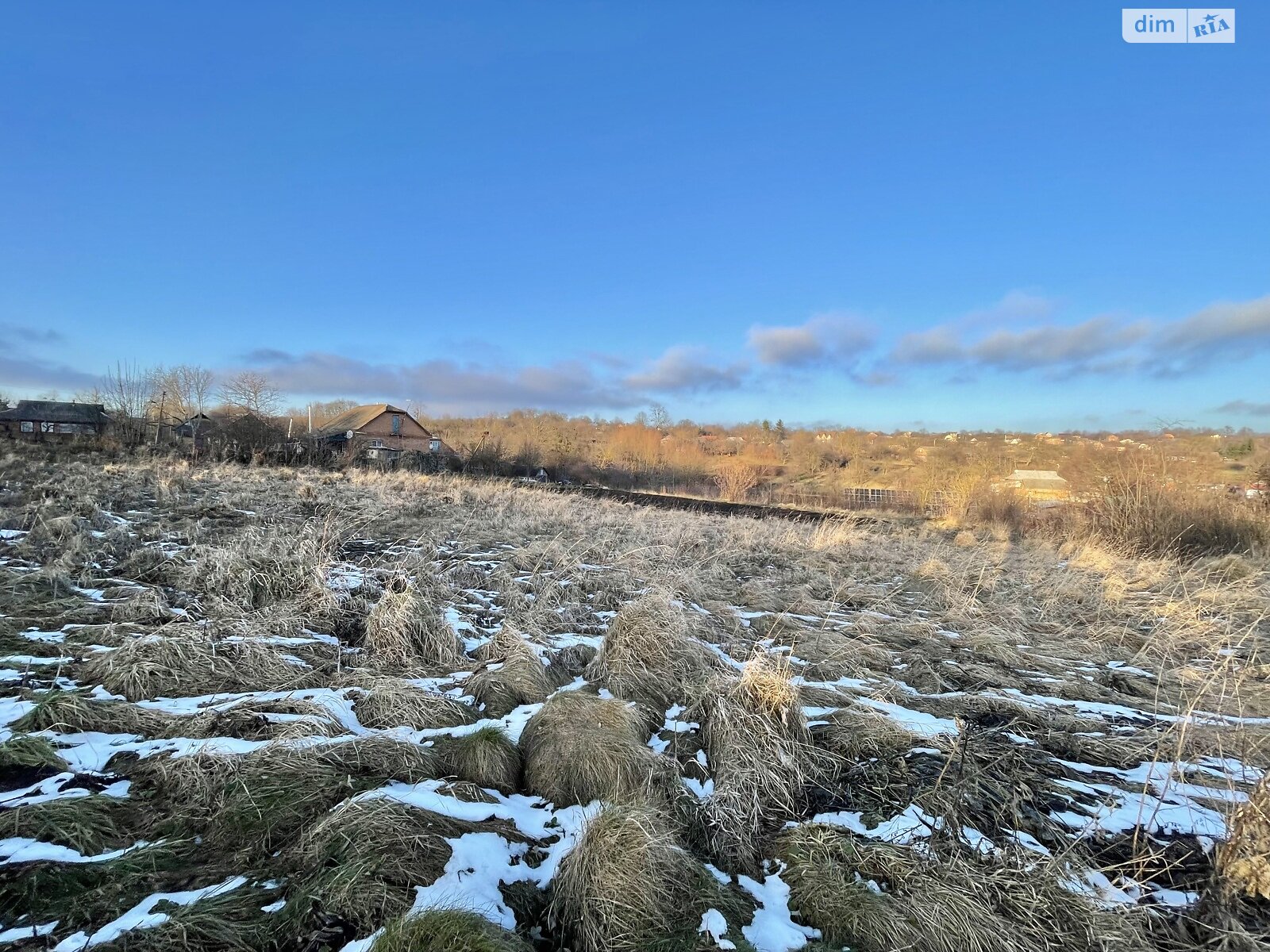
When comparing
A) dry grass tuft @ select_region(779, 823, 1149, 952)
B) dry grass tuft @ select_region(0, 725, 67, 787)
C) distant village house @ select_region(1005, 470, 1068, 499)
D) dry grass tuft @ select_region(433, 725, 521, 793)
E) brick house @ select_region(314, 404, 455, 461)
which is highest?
brick house @ select_region(314, 404, 455, 461)

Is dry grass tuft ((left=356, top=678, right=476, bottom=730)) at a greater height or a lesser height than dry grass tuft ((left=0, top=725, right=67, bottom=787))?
lesser

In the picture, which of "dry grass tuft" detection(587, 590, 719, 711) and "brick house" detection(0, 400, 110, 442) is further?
"brick house" detection(0, 400, 110, 442)

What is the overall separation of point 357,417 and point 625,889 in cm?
5633

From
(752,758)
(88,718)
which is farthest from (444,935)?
(88,718)

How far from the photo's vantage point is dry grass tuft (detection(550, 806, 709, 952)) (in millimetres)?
2141

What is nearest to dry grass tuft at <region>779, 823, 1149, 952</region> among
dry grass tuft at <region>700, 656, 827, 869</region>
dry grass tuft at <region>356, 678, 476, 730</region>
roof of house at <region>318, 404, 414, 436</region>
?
dry grass tuft at <region>700, 656, 827, 869</region>

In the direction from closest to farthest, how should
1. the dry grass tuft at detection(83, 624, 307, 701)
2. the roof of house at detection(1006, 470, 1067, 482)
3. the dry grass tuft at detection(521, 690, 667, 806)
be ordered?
1. the dry grass tuft at detection(521, 690, 667, 806)
2. the dry grass tuft at detection(83, 624, 307, 701)
3. the roof of house at detection(1006, 470, 1067, 482)

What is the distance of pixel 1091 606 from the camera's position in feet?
25.9

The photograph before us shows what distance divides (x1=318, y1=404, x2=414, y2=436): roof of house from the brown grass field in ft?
151

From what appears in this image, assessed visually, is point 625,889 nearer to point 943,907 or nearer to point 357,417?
point 943,907

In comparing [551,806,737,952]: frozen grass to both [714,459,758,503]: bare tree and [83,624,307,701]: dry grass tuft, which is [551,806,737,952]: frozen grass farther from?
[714,459,758,503]: bare tree

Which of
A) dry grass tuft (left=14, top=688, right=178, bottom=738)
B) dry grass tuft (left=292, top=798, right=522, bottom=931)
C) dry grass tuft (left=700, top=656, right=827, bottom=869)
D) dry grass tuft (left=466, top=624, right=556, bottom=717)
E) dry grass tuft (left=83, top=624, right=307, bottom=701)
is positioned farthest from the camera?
dry grass tuft (left=466, top=624, right=556, bottom=717)

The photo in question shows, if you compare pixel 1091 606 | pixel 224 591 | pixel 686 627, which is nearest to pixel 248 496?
pixel 224 591

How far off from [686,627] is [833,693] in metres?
1.39
